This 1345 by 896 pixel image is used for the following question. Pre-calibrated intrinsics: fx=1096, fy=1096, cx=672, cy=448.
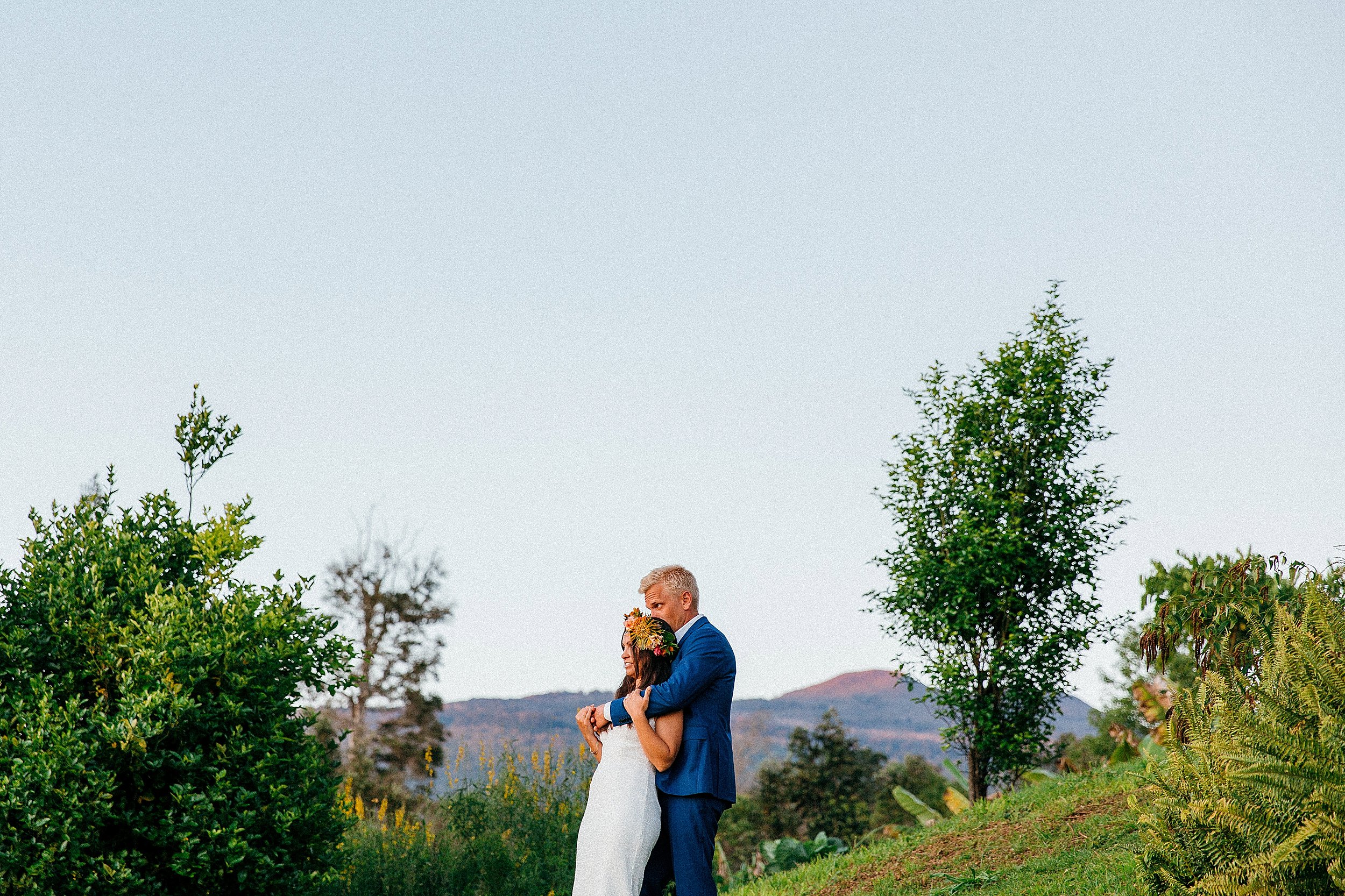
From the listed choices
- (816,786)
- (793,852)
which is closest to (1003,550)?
(793,852)

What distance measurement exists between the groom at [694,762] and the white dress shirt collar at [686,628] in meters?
0.01

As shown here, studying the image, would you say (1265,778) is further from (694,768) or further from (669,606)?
(669,606)

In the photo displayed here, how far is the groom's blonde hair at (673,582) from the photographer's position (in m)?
5.73

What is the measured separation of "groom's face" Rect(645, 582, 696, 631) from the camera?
5.70 metres

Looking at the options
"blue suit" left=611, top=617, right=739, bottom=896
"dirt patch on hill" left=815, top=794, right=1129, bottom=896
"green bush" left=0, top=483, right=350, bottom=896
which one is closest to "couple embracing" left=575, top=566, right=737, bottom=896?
"blue suit" left=611, top=617, right=739, bottom=896

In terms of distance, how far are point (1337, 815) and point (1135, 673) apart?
3266 cm

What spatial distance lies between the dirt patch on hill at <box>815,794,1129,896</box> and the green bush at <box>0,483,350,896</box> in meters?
4.12

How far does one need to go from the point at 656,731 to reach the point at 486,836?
5.53m

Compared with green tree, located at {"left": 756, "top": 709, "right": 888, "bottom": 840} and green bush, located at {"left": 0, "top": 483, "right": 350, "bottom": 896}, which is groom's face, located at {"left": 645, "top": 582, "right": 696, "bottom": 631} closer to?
green bush, located at {"left": 0, "top": 483, "right": 350, "bottom": 896}

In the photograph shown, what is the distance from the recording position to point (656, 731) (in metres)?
5.36

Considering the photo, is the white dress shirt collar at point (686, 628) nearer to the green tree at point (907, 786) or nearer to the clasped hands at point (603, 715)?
the clasped hands at point (603, 715)

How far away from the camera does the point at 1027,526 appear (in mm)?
12969

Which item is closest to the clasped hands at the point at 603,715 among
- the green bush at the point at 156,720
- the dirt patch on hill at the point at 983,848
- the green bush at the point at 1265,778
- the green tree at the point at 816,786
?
the green bush at the point at 156,720

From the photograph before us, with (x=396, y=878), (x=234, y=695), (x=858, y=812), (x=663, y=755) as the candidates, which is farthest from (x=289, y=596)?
(x=858, y=812)
